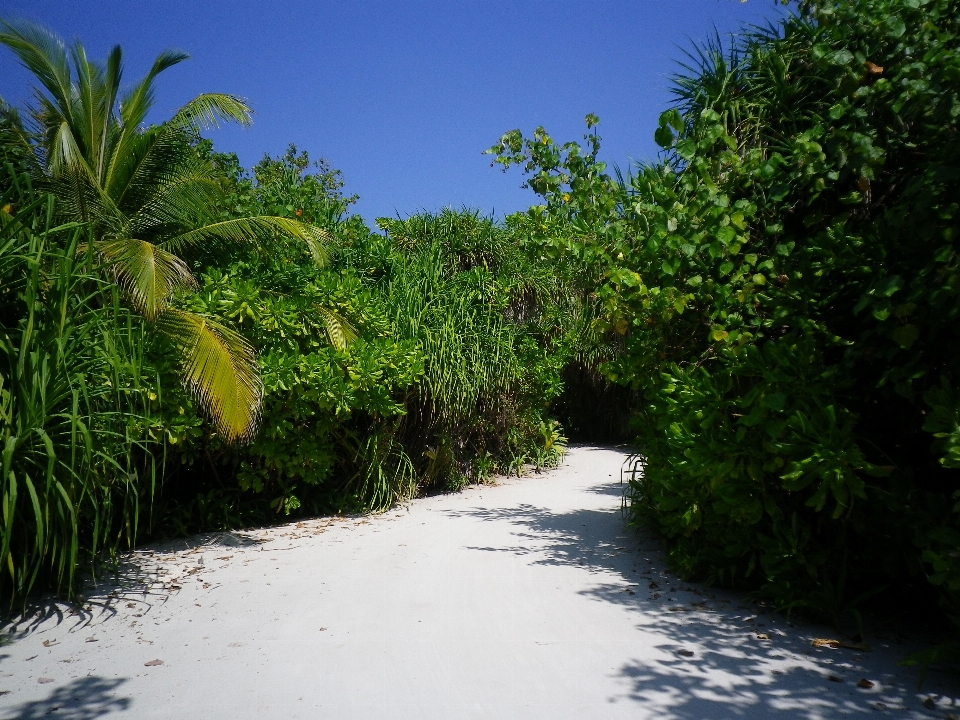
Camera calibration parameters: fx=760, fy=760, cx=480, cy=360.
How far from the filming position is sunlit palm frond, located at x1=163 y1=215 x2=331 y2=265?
7.89m

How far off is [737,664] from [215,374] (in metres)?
4.60

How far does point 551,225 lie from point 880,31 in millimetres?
2786

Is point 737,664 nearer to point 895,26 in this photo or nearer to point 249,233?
point 895,26

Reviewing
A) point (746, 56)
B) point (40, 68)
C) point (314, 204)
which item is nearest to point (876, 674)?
point (746, 56)

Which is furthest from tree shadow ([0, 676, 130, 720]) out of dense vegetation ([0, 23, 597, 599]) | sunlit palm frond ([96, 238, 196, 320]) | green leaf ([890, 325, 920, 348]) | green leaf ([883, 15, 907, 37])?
green leaf ([883, 15, 907, 37])

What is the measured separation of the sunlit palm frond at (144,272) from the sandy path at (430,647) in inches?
88.6

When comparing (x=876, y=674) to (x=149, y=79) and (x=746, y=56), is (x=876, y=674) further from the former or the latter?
(x=149, y=79)

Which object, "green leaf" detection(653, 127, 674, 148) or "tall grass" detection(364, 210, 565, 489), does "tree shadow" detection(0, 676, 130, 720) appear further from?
"tall grass" detection(364, 210, 565, 489)

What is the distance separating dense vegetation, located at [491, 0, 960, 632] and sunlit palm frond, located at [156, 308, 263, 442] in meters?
2.92

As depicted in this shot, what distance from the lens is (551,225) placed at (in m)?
6.52

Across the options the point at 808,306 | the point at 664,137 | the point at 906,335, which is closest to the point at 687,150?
the point at 664,137

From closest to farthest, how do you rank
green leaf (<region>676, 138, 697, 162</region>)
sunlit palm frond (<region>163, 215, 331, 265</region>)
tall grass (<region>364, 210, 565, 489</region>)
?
green leaf (<region>676, 138, 697, 162</region>) < sunlit palm frond (<region>163, 215, 331, 265</region>) < tall grass (<region>364, 210, 565, 489</region>)

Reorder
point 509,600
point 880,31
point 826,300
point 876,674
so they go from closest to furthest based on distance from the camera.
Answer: point 876,674
point 880,31
point 826,300
point 509,600

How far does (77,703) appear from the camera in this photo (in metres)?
3.88
